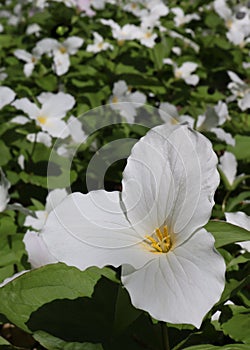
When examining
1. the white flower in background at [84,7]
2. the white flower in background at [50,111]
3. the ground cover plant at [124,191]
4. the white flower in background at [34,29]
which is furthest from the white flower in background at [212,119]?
the white flower in background at [84,7]

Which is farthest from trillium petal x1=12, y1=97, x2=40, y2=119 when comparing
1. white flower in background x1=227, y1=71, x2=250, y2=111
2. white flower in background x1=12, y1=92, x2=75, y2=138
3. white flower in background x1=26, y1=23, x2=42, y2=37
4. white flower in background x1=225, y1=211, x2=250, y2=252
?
A: white flower in background x1=26, y1=23, x2=42, y2=37

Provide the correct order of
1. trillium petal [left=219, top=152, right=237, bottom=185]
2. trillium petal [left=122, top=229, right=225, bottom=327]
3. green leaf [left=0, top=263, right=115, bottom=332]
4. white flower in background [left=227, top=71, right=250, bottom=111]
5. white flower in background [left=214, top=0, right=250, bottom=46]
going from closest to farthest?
1. trillium petal [left=122, top=229, right=225, bottom=327]
2. green leaf [left=0, top=263, right=115, bottom=332]
3. trillium petal [left=219, top=152, right=237, bottom=185]
4. white flower in background [left=227, top=71, right=250, bottom=111]
5. white flower in background [left=214, top=0, right=250, bottom=46]

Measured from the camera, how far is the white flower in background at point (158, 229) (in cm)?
77

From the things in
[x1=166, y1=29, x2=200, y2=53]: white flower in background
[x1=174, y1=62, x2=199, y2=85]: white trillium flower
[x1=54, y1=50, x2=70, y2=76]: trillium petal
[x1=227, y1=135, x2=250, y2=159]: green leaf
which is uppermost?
[x1=54, y1=50, x2=70, y2=76]: trillium petal

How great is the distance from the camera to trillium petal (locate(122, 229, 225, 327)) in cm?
75

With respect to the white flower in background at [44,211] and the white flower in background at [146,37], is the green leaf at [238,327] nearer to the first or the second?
the white flower in background at [44,211]

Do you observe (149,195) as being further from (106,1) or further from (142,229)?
(106,1)

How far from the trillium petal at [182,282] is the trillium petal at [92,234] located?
0.03 m

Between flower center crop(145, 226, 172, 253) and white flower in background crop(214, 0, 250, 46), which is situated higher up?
flower center crop(145, 226, 172, 253)

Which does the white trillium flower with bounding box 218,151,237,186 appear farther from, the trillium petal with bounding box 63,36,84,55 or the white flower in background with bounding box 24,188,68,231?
the trillium petal with bounding box 63,36,84,55

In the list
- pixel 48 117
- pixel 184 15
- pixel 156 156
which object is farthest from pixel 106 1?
pixel 156 156

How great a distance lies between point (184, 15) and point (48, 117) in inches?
78.0

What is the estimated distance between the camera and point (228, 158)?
1.66m

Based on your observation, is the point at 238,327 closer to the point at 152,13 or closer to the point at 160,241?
the point at 160,241
